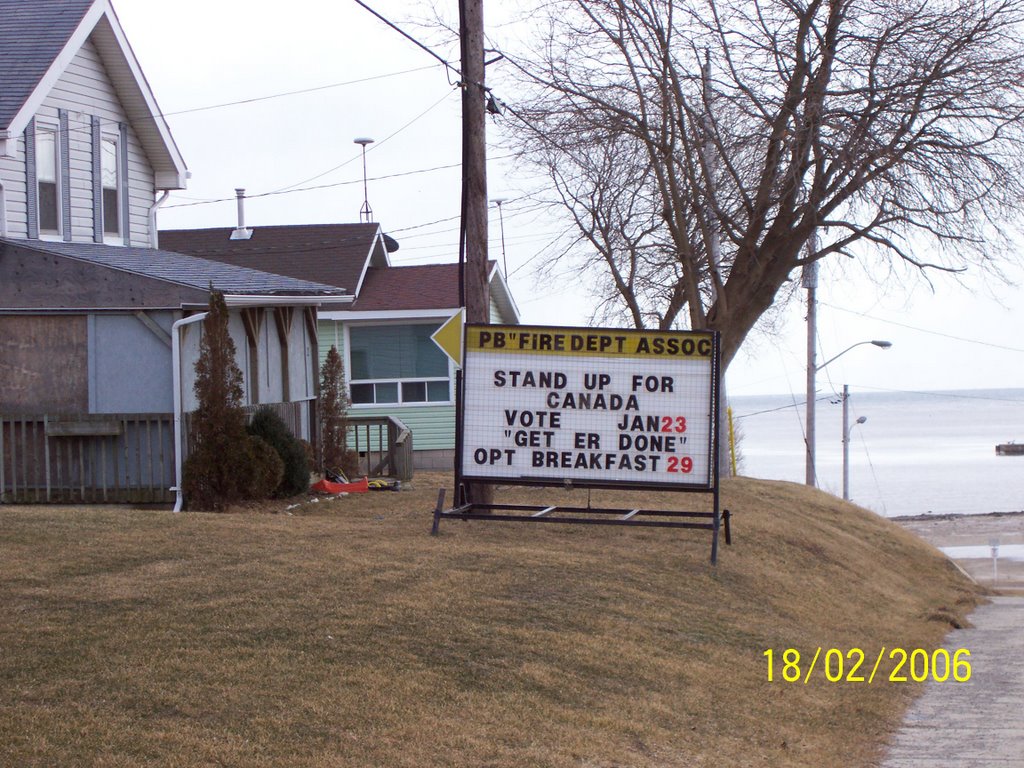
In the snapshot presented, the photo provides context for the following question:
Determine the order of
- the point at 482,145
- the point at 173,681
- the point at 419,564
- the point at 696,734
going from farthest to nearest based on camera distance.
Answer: the point at 482,145 < the point at 419,564 < the point at 696,734 < the point at 173,681

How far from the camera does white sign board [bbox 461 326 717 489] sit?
12.6 m

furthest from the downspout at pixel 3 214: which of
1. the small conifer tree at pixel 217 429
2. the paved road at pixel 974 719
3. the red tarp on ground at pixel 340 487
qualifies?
the paved road at pixel 974 719

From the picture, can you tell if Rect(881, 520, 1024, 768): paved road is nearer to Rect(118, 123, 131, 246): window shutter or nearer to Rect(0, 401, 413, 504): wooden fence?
Rect(0, 401, 413, 504): wooden fence

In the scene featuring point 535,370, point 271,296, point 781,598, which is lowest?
point 781,598

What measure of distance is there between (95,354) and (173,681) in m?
9.32

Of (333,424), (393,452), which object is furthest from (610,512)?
(393,452)

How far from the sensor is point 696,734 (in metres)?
7.33

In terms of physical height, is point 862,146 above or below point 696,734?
above

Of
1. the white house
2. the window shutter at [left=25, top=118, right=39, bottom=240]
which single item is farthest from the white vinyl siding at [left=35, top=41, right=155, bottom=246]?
the window shutter at [left=25, top=118, right=39, bottom=240]

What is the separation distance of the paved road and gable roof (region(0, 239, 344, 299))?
9.71 meters

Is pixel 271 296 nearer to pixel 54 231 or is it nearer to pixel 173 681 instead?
pixel 54 231

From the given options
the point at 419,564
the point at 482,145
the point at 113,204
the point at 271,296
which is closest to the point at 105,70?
the point at 113,204
